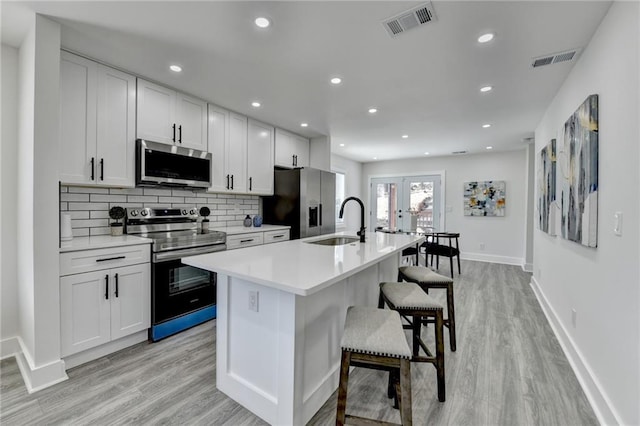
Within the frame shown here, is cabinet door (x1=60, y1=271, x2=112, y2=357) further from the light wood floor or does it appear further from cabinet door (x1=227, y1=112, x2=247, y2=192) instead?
cabinet door (x1=227, y1=112, x2=247, y2=192)

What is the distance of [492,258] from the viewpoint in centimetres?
618

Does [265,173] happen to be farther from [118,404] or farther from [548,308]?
[548,308]

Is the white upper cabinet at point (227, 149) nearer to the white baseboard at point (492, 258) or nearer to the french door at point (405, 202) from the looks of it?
the french door at point (405, 202)

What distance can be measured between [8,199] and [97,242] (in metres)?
0.77

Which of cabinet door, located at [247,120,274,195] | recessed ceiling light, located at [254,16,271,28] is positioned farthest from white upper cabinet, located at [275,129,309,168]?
recessed ceiling light, located at [254,16,271,28]

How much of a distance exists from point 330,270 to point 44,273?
1.98 meters

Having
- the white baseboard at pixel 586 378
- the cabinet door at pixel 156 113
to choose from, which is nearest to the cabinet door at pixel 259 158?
the cabinet door at pixel 156 113

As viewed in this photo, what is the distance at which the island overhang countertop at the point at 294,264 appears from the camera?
4.09ft

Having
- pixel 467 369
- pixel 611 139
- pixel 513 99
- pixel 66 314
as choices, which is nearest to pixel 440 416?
pixel 467 369

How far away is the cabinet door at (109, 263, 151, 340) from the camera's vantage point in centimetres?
227

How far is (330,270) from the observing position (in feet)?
4.76

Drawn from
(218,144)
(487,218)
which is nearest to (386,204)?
(487,218)

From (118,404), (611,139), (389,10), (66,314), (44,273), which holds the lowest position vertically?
(118,404)

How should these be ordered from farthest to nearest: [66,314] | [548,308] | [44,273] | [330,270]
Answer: [548,308] → [66,314] → [44,273] → [330,270]
